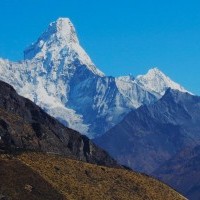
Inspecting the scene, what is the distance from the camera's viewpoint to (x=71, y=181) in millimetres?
132000

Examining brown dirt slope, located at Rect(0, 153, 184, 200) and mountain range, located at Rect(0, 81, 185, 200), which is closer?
mountain range, located at Rect(0, 81, 185, 200)

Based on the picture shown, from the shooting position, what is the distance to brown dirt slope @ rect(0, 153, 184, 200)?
119312mm

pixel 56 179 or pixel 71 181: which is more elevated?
pixel 71 181

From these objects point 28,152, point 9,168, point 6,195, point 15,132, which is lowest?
point 6,195

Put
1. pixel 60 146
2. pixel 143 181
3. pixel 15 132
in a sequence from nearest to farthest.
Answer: pixel 143 181 → pixel 15 132 → pixel 60 146

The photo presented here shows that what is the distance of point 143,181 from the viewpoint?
153 m

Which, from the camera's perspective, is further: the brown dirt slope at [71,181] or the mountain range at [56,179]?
the brown dirt slope at [71,181]

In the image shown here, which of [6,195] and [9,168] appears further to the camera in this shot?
[9,168]

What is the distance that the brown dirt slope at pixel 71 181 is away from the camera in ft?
391

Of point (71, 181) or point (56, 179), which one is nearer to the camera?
point (56, 179)

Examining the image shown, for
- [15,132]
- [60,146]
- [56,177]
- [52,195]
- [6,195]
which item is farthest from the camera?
[60,146]

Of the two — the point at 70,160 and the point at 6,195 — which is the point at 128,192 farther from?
the point at 6,195

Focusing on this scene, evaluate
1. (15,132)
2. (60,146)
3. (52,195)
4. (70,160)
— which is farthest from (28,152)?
(60,146)

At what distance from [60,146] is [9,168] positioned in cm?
7378
